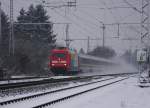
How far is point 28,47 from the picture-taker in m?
48.5

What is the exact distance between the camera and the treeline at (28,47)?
4167cm

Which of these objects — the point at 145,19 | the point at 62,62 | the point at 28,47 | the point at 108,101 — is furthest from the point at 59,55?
the point at 108,101

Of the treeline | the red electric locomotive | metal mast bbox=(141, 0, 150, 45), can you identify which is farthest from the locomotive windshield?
metal mast bbox=(141, 0, 150, 45)

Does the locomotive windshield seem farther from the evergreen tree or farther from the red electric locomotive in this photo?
the evergreen tree

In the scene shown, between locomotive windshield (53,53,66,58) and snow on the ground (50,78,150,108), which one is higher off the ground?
locomotive windshield (53,53,66,58)

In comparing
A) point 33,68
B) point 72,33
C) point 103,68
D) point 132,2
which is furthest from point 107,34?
point 132,2

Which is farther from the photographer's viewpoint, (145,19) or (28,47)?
(28,47)

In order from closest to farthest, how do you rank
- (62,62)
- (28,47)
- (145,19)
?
(145,19)
(62,62)
(28,47)

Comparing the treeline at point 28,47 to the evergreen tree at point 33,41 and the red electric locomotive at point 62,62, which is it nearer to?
the evergreen tree at point 33,41

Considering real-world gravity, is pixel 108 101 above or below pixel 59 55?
below


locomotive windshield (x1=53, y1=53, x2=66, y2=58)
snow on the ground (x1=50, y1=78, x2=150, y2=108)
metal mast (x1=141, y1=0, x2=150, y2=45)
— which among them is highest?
metal mast (x1=141, y1=0, x2=150, y2=45)

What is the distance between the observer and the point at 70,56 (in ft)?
137

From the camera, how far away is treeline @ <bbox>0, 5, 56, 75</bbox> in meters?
41.7

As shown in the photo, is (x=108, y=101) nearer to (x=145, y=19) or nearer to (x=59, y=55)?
(x=145, y=19)
